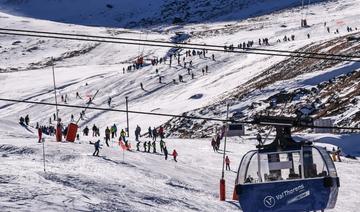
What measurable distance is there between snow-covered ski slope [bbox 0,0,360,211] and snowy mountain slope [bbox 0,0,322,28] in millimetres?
12593

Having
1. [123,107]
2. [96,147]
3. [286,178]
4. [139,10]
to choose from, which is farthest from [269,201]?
[139,10]

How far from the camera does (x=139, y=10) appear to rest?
16738cm

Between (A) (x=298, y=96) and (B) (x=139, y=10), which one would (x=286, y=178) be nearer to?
(A) (x=298, y=96)

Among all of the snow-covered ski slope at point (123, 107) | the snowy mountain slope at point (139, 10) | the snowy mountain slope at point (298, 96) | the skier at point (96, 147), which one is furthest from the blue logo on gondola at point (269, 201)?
the snowy mountain slope at point (139, 10)

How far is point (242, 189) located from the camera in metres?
15.5

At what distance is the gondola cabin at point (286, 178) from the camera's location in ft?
49.8

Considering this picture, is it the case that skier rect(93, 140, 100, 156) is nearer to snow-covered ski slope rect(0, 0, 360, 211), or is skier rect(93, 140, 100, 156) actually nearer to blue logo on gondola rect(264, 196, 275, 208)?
snow-covered ski slope rect(0, 0, 360, 211)

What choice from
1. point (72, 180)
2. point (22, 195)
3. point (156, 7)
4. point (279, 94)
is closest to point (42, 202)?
point (22, 195)

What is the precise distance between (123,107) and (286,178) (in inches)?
2072

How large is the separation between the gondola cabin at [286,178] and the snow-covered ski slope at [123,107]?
25.2 feet

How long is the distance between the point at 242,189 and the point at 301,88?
4599cm

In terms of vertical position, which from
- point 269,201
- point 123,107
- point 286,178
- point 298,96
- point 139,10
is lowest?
point 269,201

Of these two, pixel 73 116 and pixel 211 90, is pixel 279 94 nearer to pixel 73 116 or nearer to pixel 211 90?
pixel 211 90

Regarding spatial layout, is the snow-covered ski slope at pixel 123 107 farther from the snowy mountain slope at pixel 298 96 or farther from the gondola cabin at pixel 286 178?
the gondola cabin at pixel 286 178
